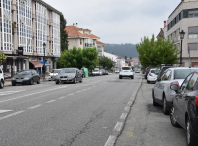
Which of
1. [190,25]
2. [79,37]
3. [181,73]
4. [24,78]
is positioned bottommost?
[24,78]

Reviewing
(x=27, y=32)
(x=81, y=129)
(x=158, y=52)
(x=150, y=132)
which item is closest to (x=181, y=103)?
(x=150, y=132)

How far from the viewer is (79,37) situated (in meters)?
102

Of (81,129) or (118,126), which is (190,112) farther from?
(81,129)

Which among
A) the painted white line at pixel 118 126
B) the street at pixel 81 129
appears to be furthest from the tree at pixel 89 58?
the painted white line at pixel 118 126

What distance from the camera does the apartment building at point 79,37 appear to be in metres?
102

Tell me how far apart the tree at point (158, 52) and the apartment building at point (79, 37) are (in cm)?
5281

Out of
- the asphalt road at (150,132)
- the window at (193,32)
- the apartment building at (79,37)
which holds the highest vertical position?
the apartment building at (79,37)

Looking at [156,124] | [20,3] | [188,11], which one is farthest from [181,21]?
[156,124]

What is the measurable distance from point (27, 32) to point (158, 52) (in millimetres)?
21768

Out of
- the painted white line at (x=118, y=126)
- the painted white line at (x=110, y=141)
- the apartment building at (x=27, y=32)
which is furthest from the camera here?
the apartment building at (x=27, y=32)

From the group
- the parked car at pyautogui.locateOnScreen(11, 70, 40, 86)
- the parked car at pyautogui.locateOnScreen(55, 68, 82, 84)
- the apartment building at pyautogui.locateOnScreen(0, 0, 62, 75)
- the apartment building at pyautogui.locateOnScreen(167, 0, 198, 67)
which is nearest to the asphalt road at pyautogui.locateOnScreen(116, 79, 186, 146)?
the parked car at pyautogui.locateOnScreen(55, 68, 82, 84)

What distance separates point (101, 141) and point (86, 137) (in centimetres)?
42

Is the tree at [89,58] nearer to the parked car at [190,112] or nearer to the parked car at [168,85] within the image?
the parked car at [168,85]

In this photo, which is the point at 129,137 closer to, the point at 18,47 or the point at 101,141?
the point at 101,141
